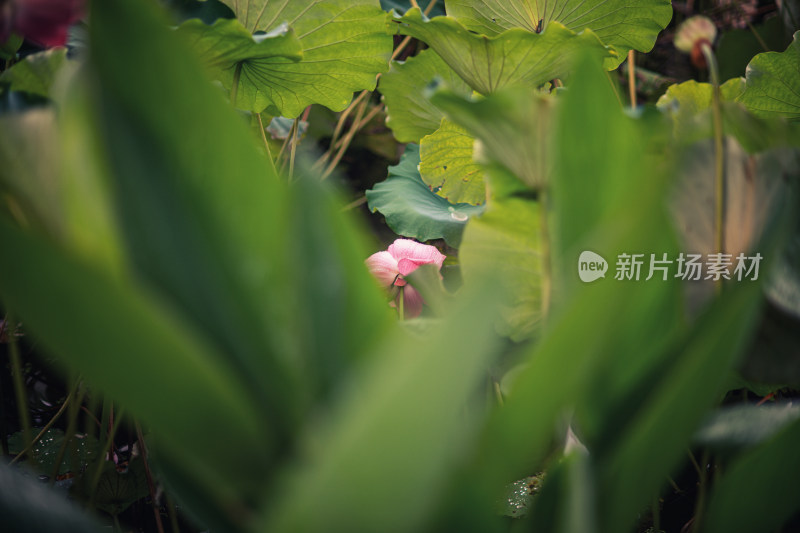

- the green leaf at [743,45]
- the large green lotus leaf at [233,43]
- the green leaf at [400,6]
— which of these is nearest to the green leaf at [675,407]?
the large green lotus leaf at [233,43]

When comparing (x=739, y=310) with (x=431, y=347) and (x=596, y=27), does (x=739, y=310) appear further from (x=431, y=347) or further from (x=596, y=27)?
(x=596, y=27)

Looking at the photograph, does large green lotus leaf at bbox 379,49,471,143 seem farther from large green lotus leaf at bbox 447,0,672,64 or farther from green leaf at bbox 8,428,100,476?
green leaf at bbox 8,428,100,476

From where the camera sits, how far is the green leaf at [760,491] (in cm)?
19

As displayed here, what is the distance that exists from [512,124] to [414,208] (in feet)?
1.63

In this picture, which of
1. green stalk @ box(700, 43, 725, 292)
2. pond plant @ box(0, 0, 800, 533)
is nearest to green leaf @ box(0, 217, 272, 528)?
pond plant @ box(0, 0, 800, 533)

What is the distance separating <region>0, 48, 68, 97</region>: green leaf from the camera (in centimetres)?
24

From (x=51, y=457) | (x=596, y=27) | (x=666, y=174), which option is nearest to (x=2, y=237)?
(x=666, y=174)

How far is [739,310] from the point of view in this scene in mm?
149

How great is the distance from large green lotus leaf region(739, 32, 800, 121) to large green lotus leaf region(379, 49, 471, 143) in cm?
36

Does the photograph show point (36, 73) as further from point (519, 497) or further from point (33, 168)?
point (519, 497)

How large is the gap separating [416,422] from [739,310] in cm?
10

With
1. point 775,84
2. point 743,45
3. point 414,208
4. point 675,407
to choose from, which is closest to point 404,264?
point 414,208

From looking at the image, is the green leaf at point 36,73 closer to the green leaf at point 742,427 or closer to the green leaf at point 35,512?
the green leaf at point 35,512
